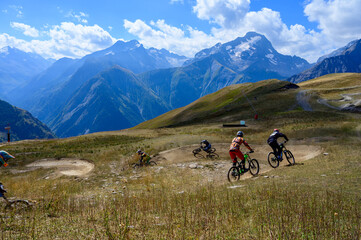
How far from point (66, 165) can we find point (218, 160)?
20.1m

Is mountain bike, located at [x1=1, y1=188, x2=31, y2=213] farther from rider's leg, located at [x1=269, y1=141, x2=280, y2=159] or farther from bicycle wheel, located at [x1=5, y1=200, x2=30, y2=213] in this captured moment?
rider's leg, located at [x1=269, y1=141, x2=280, y2=159]

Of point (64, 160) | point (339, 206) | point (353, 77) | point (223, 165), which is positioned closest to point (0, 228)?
point (339, 206)

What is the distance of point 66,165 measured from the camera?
93.4ft

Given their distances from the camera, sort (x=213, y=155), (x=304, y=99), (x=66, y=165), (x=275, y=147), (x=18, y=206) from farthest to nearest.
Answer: (x=304, y=99), (x=66, y=165), (x=213, y=155), (x=275, y=147), (x=18, y=206)

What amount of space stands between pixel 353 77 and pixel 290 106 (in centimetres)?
5187

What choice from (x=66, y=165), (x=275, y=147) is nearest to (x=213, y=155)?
(x=275, y=147)

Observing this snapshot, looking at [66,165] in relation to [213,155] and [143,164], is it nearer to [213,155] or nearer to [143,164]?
[143,164]

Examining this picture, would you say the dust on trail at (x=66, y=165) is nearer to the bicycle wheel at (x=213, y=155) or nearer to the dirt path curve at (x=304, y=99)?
the bicycle wheel at (x=213, y=155)

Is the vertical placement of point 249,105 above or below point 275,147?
above

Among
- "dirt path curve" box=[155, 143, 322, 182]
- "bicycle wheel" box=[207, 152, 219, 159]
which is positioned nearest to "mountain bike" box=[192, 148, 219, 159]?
"bicycle wheel" box=[207, 152, 219, 159]

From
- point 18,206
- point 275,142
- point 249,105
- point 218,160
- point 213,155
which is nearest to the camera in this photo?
point 18,206

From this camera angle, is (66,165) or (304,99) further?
(304,99)

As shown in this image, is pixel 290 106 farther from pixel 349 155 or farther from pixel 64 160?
pixel 64 160

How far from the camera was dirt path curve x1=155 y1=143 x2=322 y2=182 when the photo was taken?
20.9m
